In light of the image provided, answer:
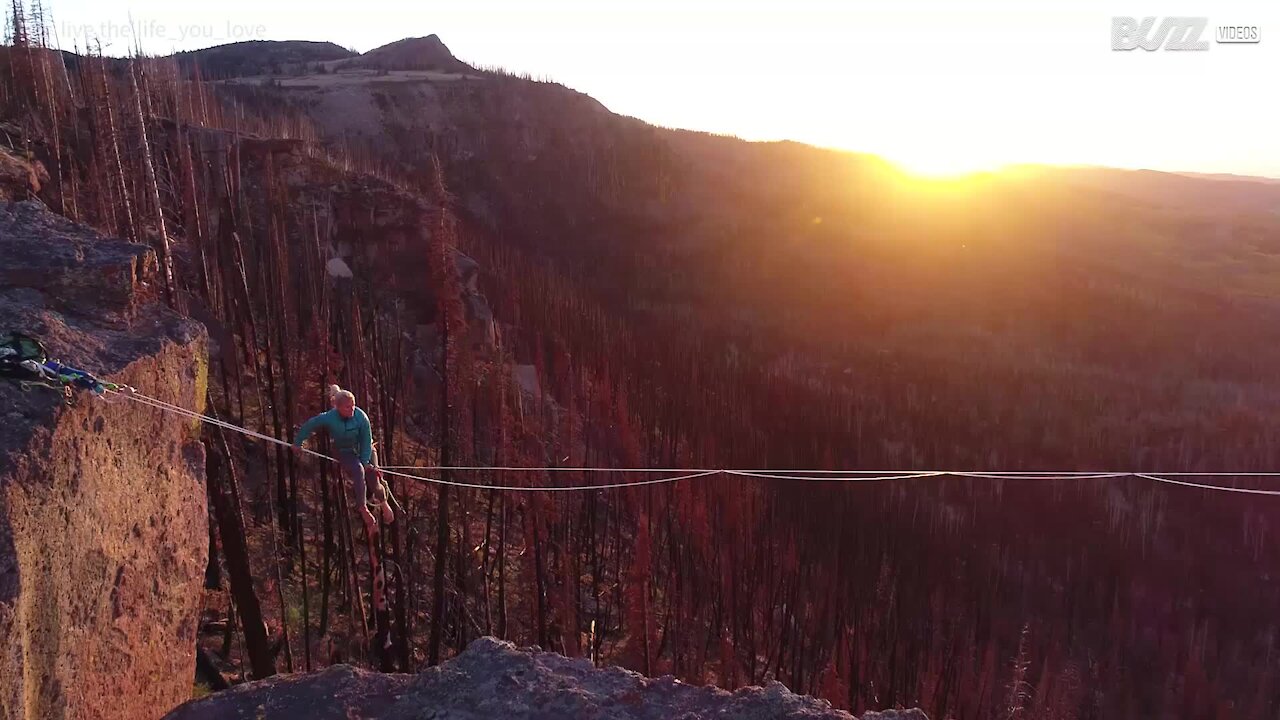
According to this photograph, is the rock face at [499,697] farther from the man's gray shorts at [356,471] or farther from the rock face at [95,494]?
the man's gray shorts at [356,471]

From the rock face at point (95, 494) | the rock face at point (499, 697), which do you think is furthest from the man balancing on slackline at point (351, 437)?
the rock face at point (499, 697)

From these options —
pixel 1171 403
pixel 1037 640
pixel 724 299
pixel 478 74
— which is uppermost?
pixel 478 74

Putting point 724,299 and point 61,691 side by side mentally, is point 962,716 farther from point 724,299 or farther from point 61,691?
point 724,299

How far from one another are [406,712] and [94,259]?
260 centimetres

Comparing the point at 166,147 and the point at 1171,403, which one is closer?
the point at 166,147

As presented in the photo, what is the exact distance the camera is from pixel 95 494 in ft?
11.3

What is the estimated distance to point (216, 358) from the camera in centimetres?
1248

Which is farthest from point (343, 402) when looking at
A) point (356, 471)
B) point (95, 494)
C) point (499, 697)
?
point (499, 697)

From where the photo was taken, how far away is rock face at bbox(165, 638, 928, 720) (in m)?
3.44

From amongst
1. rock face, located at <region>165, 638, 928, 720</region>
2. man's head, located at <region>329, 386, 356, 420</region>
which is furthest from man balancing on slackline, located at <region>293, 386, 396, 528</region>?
rock face, located at <region>165, 638, 928, 720</region>

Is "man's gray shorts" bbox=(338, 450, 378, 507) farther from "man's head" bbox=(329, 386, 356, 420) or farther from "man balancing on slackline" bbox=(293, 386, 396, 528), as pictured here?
"man's head" bbox=(329, 386, 356, 420)

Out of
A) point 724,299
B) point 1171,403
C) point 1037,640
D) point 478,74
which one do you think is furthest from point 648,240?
point 1037,640

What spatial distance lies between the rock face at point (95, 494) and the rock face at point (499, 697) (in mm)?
457

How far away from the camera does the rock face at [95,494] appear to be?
306 cm
